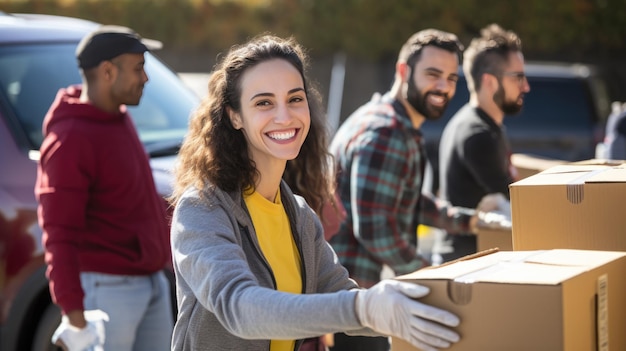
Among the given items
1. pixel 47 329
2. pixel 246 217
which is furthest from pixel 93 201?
pixel 246 217

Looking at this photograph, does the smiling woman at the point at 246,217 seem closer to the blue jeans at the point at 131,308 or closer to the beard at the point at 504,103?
the blue jeans at the point at 131,308

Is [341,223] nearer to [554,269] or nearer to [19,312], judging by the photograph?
[19,312]

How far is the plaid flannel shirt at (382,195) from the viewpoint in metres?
4.62

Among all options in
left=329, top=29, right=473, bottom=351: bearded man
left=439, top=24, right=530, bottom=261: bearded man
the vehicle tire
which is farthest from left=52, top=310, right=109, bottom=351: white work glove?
left=439, top=24, right=530, bottom=261: bearded man

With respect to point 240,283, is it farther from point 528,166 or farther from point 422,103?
point 528,166

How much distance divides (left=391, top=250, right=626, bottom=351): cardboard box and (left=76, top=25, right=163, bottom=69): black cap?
2.46m

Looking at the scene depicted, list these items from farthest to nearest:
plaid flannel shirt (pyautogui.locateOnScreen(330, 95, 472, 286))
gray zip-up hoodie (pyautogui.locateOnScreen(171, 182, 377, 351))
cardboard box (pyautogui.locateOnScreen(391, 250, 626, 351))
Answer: plaid flannel shirt (pyautogui.locateOnScreen(330, 95, 472, 286)), gray zip-up hoodie (pyautogui.locateOnScreen(171, 182, 377, 351)), cardboard box (pyautogui.locateOnScreen(391, 250, 626, 351))

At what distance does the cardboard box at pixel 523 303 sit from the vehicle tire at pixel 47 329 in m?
3.11

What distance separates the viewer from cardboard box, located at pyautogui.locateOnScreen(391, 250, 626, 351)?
2.12m

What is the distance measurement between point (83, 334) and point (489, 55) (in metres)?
2.84

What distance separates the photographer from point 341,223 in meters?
4.79

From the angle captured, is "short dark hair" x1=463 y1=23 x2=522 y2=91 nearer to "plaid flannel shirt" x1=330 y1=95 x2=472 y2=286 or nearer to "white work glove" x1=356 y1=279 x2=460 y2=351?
"plaid flannel shirt" x1=330 y1=95 x2=472 y2=286

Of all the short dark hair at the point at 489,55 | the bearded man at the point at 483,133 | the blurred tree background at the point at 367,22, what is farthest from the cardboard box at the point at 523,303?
the blurred tree background at the point at 367,22

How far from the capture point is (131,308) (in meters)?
4.29
